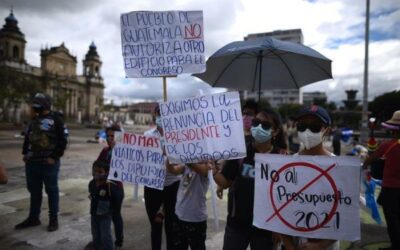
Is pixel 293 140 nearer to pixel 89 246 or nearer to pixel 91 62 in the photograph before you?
pixel 89 246

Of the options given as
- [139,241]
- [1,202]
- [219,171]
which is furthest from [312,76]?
[1,202]

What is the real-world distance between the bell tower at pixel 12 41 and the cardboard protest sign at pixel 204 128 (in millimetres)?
81536

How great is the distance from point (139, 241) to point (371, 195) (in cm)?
422

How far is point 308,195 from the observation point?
2.51m

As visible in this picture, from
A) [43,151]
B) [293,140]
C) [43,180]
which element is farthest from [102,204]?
[293,140]

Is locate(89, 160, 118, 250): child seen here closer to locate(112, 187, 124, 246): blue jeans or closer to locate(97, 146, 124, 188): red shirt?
locate(112, 187, 124, 246): blue jeans

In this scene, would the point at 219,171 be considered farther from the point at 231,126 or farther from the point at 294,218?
the point at 294,218

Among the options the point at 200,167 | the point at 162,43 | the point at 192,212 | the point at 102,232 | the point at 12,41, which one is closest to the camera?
the point at 200,167

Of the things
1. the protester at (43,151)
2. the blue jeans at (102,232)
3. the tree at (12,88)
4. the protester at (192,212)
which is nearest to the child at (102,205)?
the blue jeans at (102,232)

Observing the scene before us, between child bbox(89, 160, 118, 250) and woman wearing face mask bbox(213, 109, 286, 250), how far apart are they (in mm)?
1828

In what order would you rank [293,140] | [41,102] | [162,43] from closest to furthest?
1. [162,43]
2. [41,102]
3. [293,140]

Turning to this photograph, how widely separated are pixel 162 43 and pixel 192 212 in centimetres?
175

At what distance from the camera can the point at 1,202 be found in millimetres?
6820

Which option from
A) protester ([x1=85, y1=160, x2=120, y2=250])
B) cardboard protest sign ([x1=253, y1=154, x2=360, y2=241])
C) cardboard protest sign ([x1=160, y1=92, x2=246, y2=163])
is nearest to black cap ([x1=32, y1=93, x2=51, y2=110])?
protester ([x1=85, y1=160, x2=120, y2=250])
